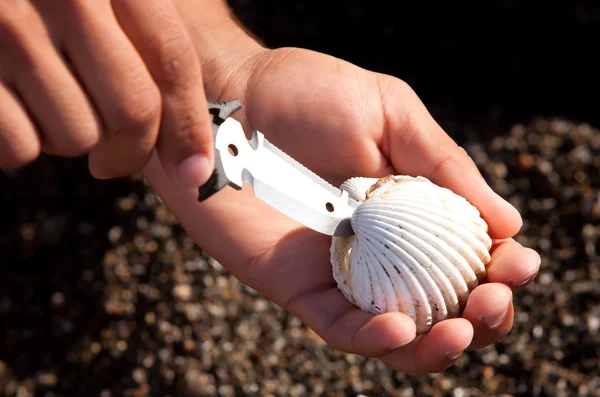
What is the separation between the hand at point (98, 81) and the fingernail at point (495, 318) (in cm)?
67

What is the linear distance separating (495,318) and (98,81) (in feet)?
2.92

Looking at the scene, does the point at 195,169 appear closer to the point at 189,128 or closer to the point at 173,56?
the point at 189,128

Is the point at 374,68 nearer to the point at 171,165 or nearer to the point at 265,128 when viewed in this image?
the point at 265,128

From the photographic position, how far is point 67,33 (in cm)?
98

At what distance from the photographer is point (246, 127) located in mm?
1858

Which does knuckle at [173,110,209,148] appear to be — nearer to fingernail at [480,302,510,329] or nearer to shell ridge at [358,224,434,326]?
shell ridge at [358,224,434,326]

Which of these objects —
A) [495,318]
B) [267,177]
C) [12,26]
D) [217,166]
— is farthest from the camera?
[495,318]

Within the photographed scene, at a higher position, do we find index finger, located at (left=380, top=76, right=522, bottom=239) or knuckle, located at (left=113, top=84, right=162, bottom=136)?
knuckle, located at (left=113, top=84, right=162, bottom=136)

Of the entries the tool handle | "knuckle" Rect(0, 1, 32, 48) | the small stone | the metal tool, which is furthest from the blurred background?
"knuckle" Rect(0, 1, 32, 48)

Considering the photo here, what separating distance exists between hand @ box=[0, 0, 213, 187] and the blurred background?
1.24 m

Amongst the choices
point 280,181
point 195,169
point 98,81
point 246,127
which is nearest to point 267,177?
point 280,181

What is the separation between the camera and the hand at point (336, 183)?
1.35m

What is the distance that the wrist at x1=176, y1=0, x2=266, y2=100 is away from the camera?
78.2 inches

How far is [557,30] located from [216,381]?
6.85ft
